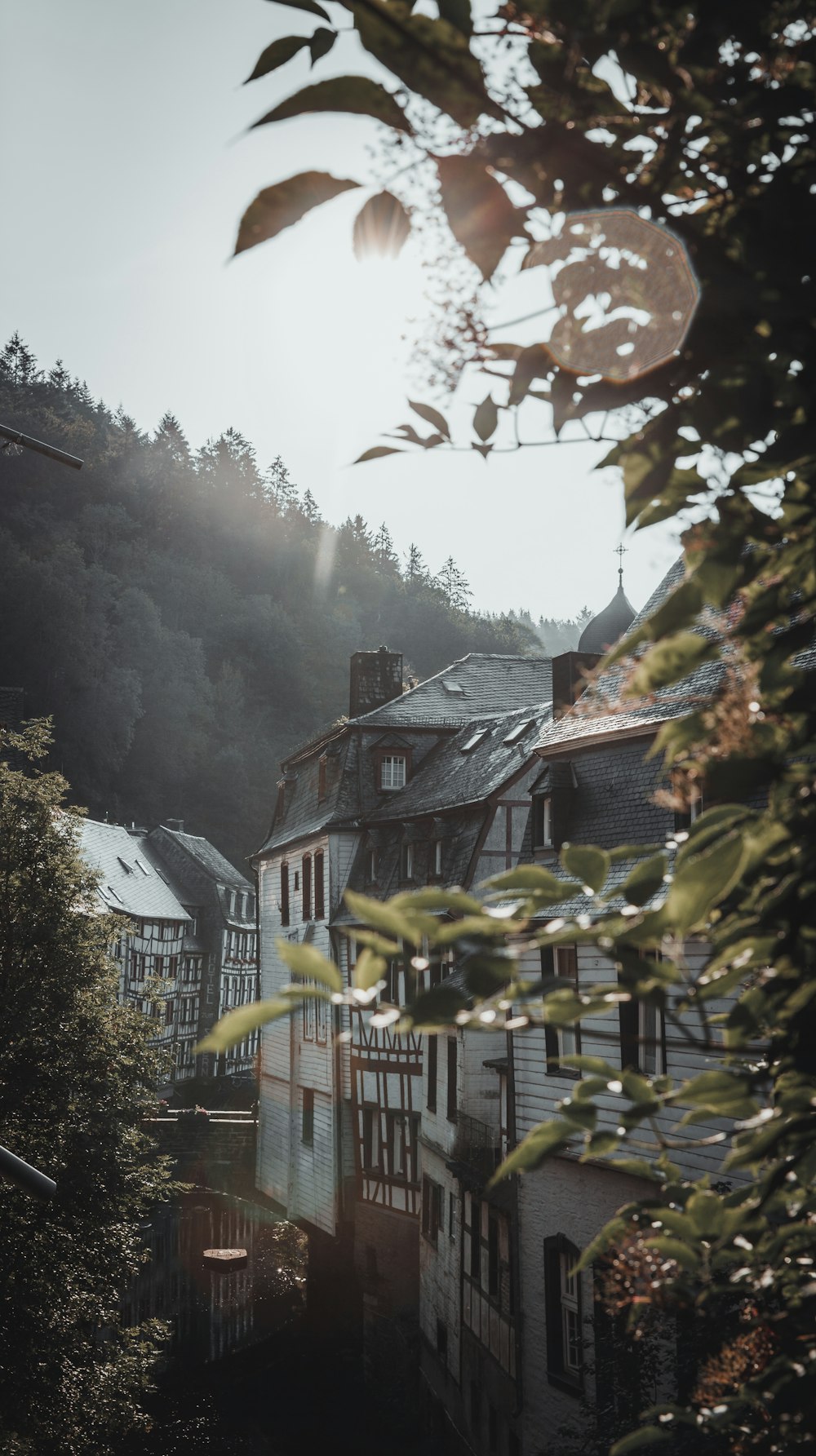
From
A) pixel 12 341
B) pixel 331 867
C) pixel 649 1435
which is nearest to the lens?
pixel 649 1435

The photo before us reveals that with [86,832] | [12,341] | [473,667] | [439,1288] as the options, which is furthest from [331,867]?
[12,341]

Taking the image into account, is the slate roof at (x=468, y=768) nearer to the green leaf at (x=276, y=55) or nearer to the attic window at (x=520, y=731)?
the attic window at (x=520, y=731)

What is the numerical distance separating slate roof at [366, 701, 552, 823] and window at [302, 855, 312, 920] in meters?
3.68

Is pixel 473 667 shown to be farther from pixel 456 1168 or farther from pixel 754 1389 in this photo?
pixel 754 1389

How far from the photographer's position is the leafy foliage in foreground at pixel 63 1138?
15.1 metres

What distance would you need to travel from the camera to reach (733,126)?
5.99 feet

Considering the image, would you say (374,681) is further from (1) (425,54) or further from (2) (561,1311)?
(1) (425,54)

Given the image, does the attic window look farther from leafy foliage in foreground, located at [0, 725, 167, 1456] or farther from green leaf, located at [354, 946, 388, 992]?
green leaf, located at [354, 946, 388, 992]

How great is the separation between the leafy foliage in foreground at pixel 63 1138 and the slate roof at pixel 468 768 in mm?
6805

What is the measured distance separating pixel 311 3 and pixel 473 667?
29.5 m

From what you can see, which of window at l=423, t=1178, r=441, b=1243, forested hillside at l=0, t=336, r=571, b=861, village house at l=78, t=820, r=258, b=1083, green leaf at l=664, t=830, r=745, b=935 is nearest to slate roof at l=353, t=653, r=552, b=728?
window at l=423, t=1178, r=441, b=1243

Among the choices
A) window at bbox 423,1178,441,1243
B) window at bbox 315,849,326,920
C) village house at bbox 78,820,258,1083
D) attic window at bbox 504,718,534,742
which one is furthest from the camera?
village house at bbox 78,820,258,1083

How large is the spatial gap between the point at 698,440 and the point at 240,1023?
48.5 inches

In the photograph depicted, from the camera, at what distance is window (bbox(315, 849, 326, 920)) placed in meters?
29.0
